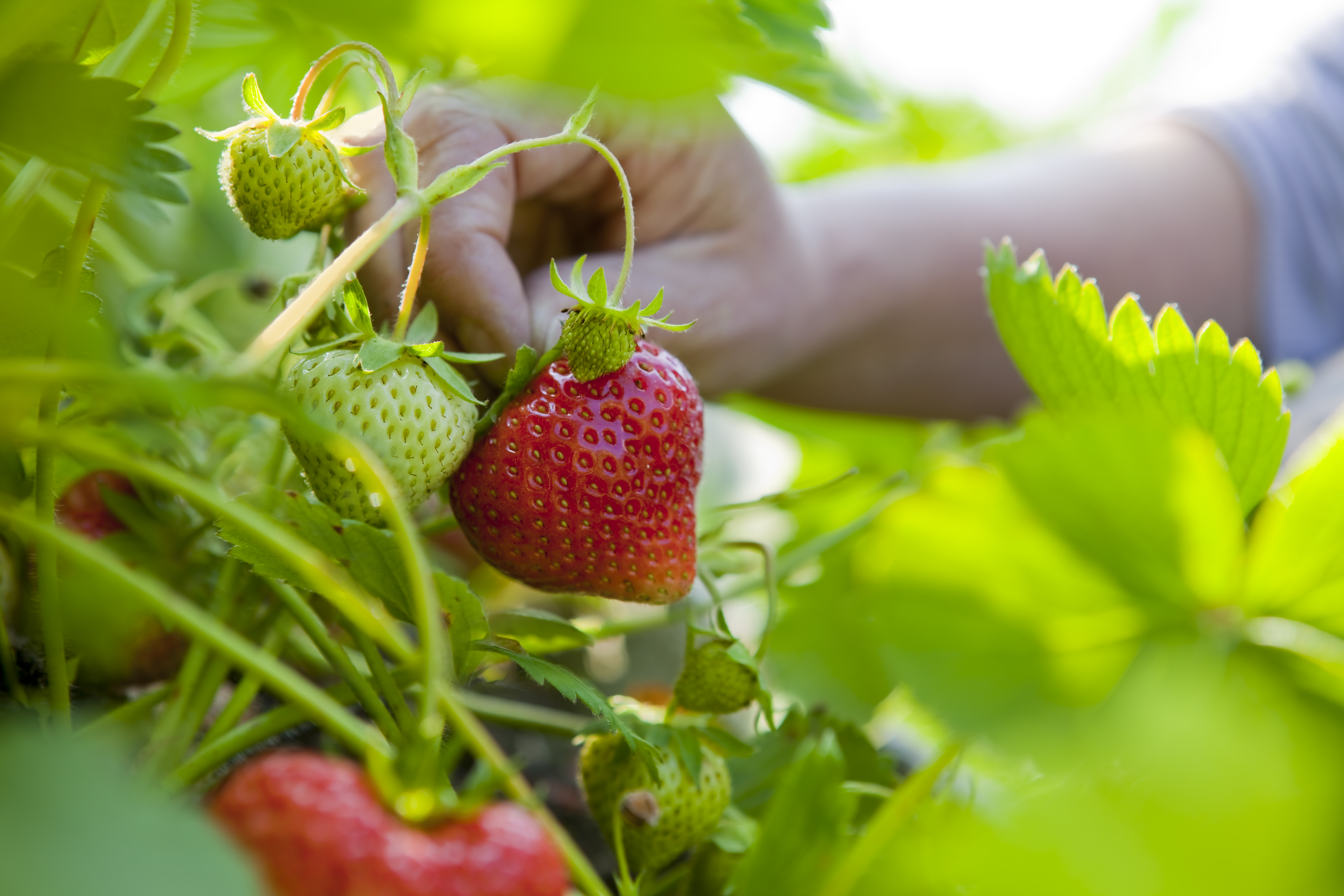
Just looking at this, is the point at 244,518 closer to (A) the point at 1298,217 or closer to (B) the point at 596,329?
(B) the point at 596,329

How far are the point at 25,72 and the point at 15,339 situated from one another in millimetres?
74

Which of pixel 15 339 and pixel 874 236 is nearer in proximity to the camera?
pixel 15 339

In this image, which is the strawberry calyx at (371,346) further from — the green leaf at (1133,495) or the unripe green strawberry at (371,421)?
the green leaf at (1133,495)

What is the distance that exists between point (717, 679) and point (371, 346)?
0.17m

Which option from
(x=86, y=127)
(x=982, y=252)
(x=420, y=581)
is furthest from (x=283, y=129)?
(x=982, y=252)

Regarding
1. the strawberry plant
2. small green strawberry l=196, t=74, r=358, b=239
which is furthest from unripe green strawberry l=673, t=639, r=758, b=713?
small green strawberry l=196, t=74, r=358, b=239

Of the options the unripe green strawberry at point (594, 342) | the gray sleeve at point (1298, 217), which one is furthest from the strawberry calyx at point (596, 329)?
the gray sleeve at point (1298, 217)

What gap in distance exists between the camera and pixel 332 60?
0.31 metres

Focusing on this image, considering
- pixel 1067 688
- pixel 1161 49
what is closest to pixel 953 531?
pixel 1067 688

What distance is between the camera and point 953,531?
0.25m

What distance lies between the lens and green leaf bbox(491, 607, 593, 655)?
1.19ft

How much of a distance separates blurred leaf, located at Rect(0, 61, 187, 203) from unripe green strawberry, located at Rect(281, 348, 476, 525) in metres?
0.09

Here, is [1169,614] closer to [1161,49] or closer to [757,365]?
[757,365]

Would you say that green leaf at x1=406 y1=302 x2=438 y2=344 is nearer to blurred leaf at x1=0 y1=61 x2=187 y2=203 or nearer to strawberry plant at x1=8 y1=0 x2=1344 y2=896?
strawberry plant at x1=8 y1=0 x2=1344 y2=896
